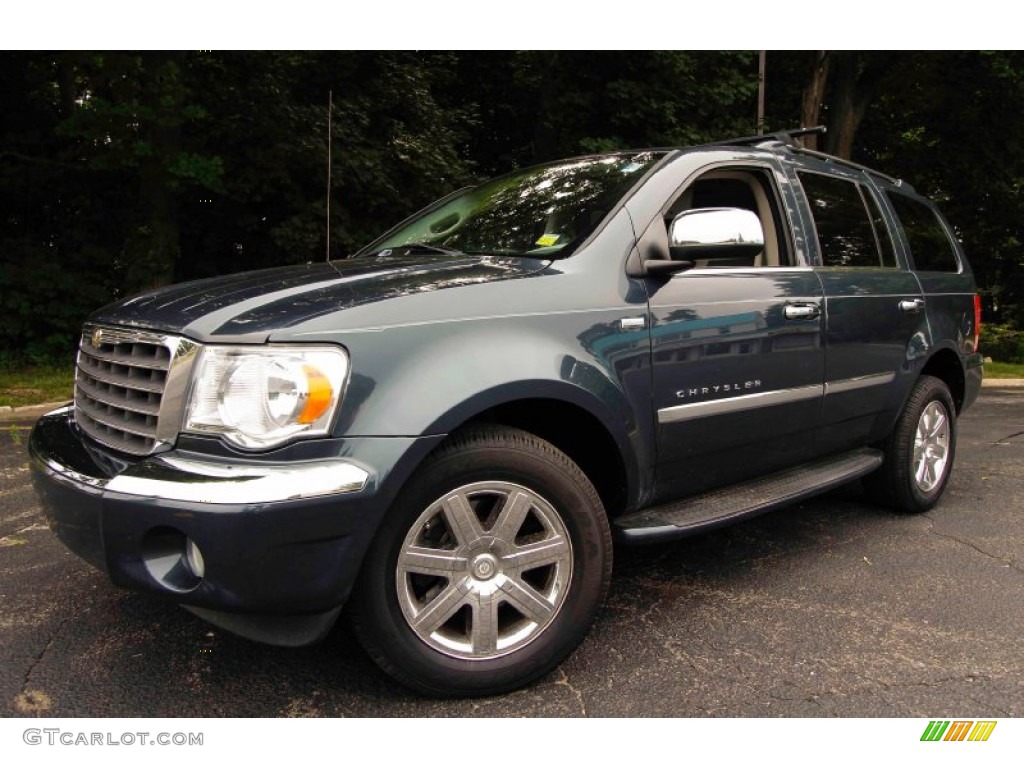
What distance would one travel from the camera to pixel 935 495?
4.37 metres

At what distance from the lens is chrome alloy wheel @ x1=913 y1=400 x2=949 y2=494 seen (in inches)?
166

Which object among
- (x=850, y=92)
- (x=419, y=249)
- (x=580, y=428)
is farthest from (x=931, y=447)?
(x=850, y=92)

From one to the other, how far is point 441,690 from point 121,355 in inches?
54.0

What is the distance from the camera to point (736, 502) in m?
3.05

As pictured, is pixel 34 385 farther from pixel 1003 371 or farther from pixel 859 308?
pixel 1003 371

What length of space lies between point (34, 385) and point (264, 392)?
8398 millimetres

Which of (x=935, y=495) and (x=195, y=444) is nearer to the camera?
(x=195, y=444)

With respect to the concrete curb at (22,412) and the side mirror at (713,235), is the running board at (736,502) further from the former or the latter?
the concrete curb at (22,412)

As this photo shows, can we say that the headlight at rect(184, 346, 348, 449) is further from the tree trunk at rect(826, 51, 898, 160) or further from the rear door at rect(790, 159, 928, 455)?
the tree trunk at rect(826, 51, 898, 160)

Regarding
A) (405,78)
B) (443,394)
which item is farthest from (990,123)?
(443,394)

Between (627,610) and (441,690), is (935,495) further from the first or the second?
(441,690)

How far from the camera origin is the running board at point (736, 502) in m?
2.72

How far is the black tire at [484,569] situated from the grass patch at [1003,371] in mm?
11617

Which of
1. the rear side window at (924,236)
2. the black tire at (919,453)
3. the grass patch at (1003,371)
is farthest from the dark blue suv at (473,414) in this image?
the grass patch at (1003,371)
